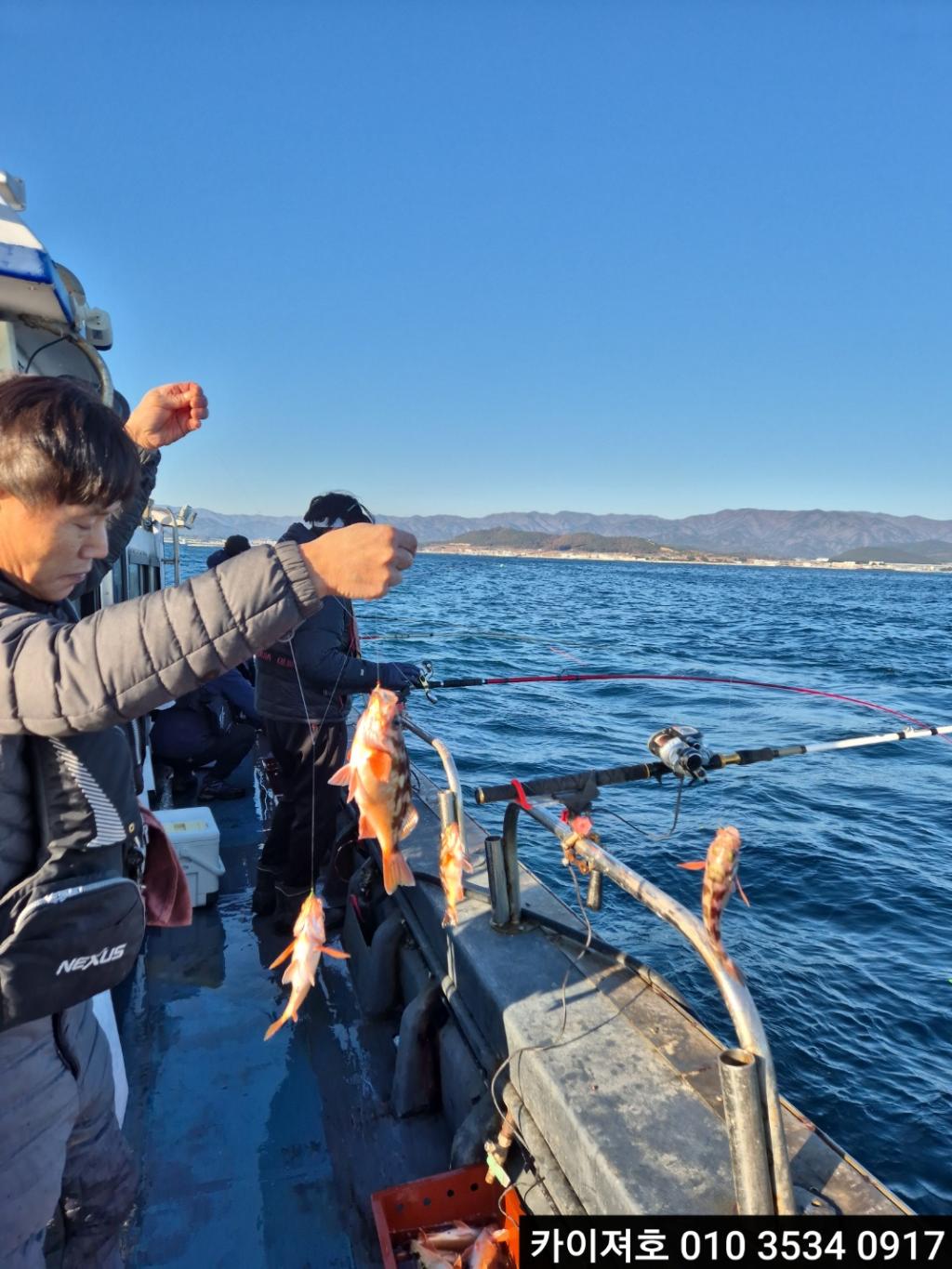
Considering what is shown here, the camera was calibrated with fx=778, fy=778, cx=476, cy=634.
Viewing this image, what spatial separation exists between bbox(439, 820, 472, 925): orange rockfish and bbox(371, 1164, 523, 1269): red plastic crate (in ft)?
3.37

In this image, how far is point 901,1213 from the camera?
2.35 metres

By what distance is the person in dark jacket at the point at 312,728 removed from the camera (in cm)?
496

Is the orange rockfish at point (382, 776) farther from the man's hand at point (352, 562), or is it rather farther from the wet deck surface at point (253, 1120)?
the wet deck surface at point (253, 1120)

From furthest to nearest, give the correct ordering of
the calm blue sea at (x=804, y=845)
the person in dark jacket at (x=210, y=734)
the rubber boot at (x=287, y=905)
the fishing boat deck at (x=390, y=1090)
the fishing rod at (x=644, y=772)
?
the person in dark jacket at (x=210, y=734) < the calm blue sea at (x=804, y=845) < the rubber boot at (x=287, y=905) < the fishing rod at (x=644, y=772) < the fishing boat deck at (x=390, y=1090)

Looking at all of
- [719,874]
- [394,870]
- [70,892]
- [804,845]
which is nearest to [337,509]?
[394,870]

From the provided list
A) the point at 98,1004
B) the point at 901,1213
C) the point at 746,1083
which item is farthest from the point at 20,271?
the point at 901,1213

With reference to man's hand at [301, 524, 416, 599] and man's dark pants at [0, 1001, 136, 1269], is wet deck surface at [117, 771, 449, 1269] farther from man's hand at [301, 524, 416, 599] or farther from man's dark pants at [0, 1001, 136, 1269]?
man's hand at [301, 524, 416, 599]

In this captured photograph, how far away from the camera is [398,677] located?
5191mm

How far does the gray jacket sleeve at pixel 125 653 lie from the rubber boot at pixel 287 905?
4298 millimetres

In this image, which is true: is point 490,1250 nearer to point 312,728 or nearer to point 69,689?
point 69,689

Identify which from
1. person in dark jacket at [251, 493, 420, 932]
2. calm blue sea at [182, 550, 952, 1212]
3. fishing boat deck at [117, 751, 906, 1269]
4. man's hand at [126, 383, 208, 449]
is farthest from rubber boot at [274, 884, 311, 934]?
man's hand at [126, 383, 208, 449]

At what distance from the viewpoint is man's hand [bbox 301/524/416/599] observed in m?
1.66

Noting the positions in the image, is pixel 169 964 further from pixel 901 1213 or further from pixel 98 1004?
pixel 901 1213

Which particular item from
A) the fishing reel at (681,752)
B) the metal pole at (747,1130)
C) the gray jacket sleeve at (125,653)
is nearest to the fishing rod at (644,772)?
the fishing reel at (681,752)
